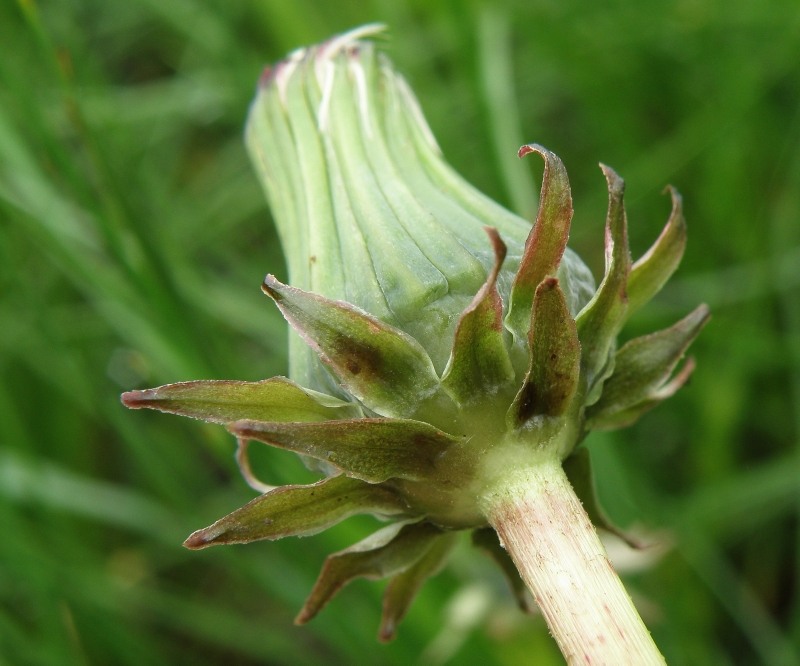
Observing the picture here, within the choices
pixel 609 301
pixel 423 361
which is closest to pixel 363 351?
pixel 423 361

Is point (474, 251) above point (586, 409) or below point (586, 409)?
above

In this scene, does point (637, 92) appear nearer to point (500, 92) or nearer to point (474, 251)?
Answer: point (500, 92)

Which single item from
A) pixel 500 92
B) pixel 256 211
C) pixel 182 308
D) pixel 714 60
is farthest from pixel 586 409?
pixel 256 211

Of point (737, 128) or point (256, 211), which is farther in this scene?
point (256, 211)

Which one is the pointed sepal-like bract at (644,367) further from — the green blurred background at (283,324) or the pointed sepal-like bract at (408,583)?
the green blurred background at (283,324)

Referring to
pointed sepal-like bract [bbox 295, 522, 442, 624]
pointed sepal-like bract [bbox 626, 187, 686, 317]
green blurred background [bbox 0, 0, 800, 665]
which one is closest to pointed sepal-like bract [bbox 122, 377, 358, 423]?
pointed sepal-like bract [bbox 295, 522, 442, 624]

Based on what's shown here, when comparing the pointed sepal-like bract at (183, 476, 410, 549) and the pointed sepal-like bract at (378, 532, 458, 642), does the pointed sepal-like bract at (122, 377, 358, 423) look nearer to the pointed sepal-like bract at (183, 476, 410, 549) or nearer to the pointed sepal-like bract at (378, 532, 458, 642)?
the pointed sepal-like bract at (183, 476, 410, 549)

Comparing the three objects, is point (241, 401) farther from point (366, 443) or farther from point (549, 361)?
point (549, 361)
